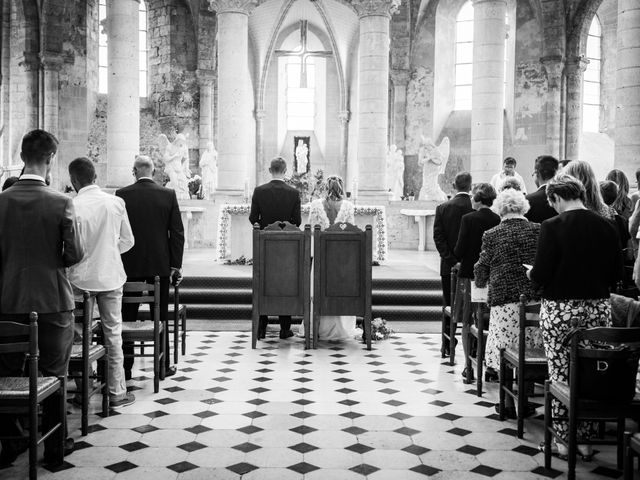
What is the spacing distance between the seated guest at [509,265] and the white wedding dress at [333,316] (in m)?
3.13

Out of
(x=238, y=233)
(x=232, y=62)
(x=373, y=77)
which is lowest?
(x=238, y=233)

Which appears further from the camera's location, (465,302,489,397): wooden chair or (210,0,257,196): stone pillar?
(210,0,257,196): stone pillar

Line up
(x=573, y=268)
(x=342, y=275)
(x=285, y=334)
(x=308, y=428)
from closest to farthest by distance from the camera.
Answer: (x=573, y=268) < (x=308, y=428) < (x=342, y=275) < (x=285, y=334)

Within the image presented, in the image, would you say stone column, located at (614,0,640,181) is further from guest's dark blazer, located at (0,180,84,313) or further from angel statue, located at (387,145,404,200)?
guest's dark blazer, located at (0,180,84,313)

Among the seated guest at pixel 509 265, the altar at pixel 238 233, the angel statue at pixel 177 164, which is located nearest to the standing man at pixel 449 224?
the seated guest at pixel 509 265

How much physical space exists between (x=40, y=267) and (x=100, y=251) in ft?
4.08

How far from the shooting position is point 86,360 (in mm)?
5379

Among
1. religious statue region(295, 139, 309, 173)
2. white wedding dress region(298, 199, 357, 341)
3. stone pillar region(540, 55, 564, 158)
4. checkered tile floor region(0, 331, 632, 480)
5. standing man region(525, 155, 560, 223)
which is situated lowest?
Result: checkered tile floor region(0, 331, 632, 480)

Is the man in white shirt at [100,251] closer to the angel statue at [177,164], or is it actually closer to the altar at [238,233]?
the altar at [238,233]

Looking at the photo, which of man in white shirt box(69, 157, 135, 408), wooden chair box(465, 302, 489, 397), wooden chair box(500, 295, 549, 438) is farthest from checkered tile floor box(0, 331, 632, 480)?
man in white shirt box(69, 157, 135, 408)

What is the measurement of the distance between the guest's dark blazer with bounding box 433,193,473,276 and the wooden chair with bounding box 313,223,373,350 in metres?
0.81

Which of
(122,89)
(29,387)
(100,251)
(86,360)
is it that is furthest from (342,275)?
(122,89)

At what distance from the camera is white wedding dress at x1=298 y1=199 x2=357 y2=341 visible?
927 cm

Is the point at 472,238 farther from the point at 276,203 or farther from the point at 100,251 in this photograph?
the point at 100,251
